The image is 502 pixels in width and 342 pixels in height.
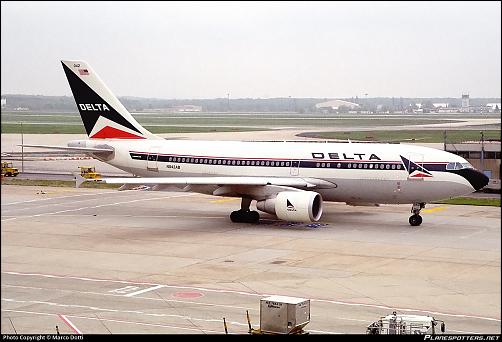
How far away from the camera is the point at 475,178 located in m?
40.4

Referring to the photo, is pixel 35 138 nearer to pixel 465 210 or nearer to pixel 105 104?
pixel 105 104

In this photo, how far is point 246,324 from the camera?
2317 centimetres

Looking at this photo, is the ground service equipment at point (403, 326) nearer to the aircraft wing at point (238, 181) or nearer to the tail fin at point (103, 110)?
the aircraft wing at point (238, 181)

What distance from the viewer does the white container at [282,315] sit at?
19.4 metres

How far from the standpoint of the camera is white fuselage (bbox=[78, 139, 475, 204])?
134ft

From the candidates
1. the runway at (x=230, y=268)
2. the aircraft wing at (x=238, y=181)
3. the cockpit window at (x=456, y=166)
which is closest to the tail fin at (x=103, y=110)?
the runway at (x=230, y=268)

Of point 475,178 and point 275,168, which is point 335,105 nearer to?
point 275,168

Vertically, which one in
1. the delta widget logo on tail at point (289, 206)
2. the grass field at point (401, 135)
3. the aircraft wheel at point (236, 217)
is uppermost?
the grass field at point (401, 135)

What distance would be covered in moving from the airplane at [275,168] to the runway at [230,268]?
1570 mm

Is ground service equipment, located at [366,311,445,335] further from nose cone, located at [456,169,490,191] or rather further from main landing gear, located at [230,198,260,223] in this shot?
main landing gear, located at [230,198,260,223]

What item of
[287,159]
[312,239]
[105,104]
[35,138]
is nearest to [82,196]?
[105,104]

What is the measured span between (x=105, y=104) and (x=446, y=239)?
72.7 ft

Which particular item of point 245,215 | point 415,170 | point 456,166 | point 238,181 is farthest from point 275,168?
point 456,166

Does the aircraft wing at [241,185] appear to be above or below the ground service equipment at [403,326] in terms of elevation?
above
